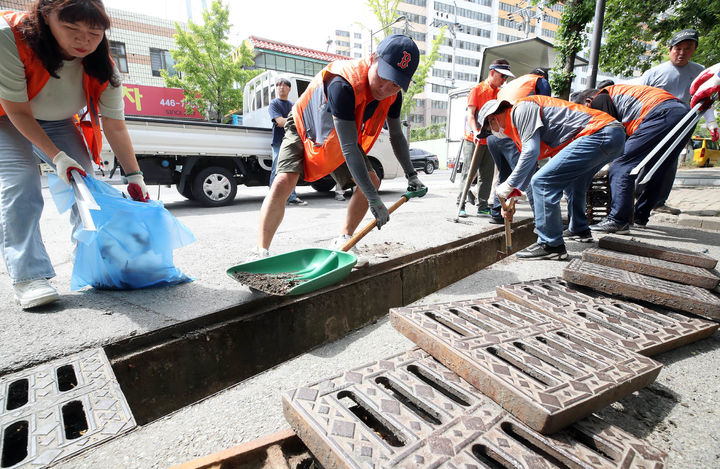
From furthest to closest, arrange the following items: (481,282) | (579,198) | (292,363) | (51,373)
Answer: (579,198) < (481,282) < (292,363) < (51,373)

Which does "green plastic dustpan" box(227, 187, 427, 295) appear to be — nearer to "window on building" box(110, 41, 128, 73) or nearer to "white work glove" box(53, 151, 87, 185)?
"white work glove" box(53, 151, 87, 185)

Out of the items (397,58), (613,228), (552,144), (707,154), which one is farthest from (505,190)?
(707,154)

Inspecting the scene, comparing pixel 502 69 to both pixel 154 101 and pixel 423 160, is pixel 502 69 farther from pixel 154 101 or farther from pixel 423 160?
pixel 154 101

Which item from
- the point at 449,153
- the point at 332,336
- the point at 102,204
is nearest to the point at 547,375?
the point at 332,336

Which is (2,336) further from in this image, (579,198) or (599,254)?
(579,198)

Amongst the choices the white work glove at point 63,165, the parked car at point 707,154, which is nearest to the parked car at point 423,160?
the parked car at point 707,154

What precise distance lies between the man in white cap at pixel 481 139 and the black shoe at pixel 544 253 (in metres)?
1.35

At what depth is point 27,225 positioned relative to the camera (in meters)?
1.90

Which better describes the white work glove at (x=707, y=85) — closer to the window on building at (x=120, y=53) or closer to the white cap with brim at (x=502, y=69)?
the white cap with brim at (x=502, y=69)

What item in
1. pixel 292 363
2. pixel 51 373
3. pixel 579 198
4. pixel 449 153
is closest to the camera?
pixel 51 373

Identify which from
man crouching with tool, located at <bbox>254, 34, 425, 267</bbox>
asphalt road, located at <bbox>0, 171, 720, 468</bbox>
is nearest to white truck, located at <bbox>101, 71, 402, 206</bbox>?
asphalt road, located at <bbox>0, 171, 720, 468</bbox>

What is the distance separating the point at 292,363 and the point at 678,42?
5.29m

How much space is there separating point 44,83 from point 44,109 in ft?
0.54

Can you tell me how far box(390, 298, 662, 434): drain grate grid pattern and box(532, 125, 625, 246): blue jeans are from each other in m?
1.59
